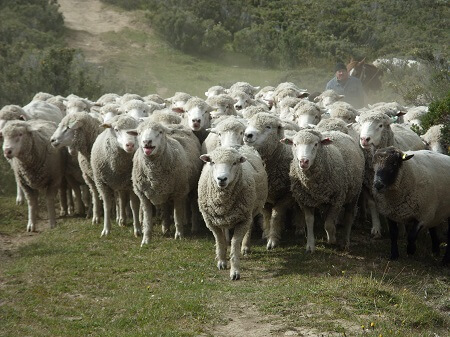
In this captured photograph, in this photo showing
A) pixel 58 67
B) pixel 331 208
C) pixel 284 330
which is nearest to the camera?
pixel 284 330

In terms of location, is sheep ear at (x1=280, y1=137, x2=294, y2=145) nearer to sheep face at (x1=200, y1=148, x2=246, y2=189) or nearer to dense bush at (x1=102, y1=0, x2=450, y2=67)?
sheep face at (x1=200, y1=148, x2=246, y2=189)

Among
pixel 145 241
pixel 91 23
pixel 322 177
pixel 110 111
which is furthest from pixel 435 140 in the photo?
pixel 91 23

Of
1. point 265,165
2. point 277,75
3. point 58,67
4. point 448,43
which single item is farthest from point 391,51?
point 265,165

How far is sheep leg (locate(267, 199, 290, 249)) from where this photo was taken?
9.70m

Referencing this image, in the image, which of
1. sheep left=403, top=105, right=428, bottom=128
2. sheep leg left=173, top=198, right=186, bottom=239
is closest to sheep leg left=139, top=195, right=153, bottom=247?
sheep leg left=173, top=198, right=186, bottom=239

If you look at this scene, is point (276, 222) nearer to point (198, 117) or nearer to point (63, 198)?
point (198, 117)

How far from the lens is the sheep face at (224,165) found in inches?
314

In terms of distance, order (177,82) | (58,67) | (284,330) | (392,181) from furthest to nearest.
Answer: (177,82)
(58,67)
(392,181)
(284,330)

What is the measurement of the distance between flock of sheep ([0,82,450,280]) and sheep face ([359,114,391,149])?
0.06ft

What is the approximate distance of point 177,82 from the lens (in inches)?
1178

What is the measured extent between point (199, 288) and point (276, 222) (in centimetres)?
236

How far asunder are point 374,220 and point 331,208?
55.6 inches

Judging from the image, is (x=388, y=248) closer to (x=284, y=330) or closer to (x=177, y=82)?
(x=284, y=330)

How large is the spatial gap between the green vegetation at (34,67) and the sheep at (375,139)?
12.9 meters
